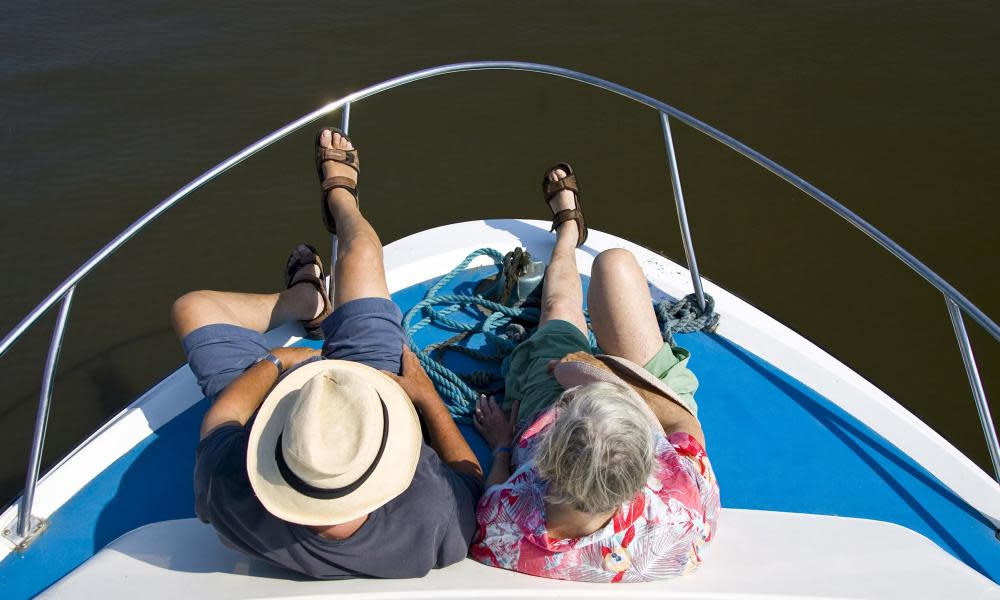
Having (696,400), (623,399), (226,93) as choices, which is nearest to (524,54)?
(226,93)

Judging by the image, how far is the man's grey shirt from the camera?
1.79m

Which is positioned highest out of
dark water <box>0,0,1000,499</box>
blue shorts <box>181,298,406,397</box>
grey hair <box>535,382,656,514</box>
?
dark water <box>0,0,1000,499</box>

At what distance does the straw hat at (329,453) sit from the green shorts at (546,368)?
2.08 ft

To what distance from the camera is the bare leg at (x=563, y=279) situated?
8.97 ft

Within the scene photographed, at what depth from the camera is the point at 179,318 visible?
100 inches

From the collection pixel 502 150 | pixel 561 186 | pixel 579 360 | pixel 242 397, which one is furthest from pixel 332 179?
pixel 502 150

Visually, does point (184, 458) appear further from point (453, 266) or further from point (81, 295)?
point (81, 295)

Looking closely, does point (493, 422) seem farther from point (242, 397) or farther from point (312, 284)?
point (312, 284)

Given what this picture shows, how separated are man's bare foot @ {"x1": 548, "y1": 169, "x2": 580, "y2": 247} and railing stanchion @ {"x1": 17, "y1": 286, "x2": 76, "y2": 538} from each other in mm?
1701

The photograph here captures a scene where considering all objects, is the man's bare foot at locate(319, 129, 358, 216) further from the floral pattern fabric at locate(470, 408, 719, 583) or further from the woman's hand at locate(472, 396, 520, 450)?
the floral pattern fabric at locate(470, 408, 719, 583)

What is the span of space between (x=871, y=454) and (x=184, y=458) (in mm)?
2128

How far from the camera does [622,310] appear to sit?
251 cm

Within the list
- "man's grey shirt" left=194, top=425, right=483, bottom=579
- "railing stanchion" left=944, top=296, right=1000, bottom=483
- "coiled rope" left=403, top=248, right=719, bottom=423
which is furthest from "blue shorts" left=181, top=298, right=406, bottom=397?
"railing stanchion" left=944, top=296, right=1000, bottom=483

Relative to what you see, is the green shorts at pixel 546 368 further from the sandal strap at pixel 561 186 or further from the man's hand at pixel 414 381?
the sandal strap at pixel 561 186
